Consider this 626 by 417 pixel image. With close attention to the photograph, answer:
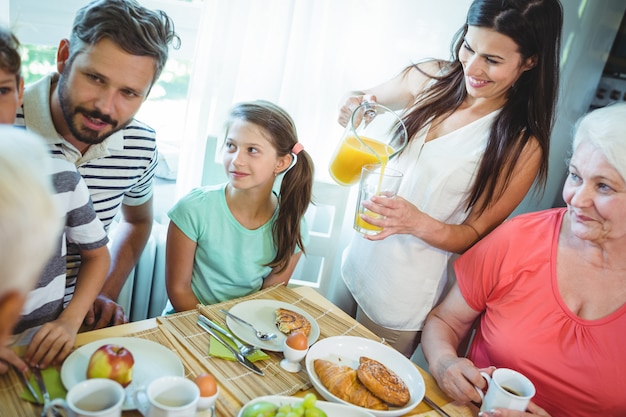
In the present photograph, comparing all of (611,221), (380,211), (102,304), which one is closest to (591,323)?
(611,221)

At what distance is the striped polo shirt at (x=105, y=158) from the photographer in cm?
123

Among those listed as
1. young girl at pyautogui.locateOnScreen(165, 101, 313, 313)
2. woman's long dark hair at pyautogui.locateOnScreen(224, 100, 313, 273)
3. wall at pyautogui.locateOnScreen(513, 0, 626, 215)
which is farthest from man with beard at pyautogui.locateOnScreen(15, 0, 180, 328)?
wall at pyautogui.locateOnScreen(513, 0, 626, 215)

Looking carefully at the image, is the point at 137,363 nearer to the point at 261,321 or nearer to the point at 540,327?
the point at 261,321

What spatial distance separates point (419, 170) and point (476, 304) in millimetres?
435

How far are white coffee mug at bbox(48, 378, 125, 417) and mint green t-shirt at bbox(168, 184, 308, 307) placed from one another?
80cm

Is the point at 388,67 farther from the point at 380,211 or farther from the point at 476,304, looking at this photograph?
the point at 476,304

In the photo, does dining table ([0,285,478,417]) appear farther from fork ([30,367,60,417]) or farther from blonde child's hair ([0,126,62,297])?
blonde child's hair ([0,126,62,297])

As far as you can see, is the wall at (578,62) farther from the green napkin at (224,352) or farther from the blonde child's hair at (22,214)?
the blonde child's hair at (22,214)

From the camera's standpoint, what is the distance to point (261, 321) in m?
1.29

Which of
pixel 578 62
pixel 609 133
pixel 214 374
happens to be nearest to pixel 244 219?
pixel 214 374

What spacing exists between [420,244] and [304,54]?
2.87 feet

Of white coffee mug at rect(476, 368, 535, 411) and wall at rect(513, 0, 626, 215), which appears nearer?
white coffee mug at rect(476, 368, 535, 411)

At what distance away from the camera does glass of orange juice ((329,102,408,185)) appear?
1.43 metres

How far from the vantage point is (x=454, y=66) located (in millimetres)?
1636
